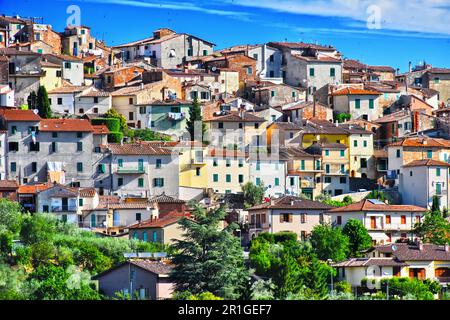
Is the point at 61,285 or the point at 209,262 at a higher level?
the point at 209,262

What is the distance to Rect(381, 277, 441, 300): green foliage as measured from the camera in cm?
2478

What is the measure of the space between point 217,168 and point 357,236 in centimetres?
→ 623

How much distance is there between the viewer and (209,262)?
2316 centimetres

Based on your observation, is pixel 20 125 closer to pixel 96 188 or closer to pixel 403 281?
pixel 96 188

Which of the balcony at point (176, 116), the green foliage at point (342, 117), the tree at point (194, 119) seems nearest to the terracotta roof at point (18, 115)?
the tree at point (194, 119)

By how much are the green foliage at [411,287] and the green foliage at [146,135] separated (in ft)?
44.7

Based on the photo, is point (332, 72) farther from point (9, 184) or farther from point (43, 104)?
point (9, 184)

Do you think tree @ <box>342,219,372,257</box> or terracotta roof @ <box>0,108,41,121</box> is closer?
tree @ <box>342,219,372,257</box>

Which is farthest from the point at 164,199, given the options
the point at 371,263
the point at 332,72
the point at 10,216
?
the point at 332,72

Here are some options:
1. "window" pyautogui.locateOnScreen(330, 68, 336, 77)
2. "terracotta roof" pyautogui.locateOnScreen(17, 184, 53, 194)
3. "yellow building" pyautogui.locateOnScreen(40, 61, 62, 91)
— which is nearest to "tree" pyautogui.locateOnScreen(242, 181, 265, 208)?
"terracotta roof" pyautogui.locateOnScreen(17, 184, 53, 194)

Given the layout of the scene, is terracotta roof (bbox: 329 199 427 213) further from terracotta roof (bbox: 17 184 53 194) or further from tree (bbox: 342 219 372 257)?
terracotta roof (bbox: 17 184 53 194)

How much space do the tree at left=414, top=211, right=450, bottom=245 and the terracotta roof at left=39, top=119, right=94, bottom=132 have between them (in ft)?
29.8

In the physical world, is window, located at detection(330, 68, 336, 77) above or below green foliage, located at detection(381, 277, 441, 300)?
above
